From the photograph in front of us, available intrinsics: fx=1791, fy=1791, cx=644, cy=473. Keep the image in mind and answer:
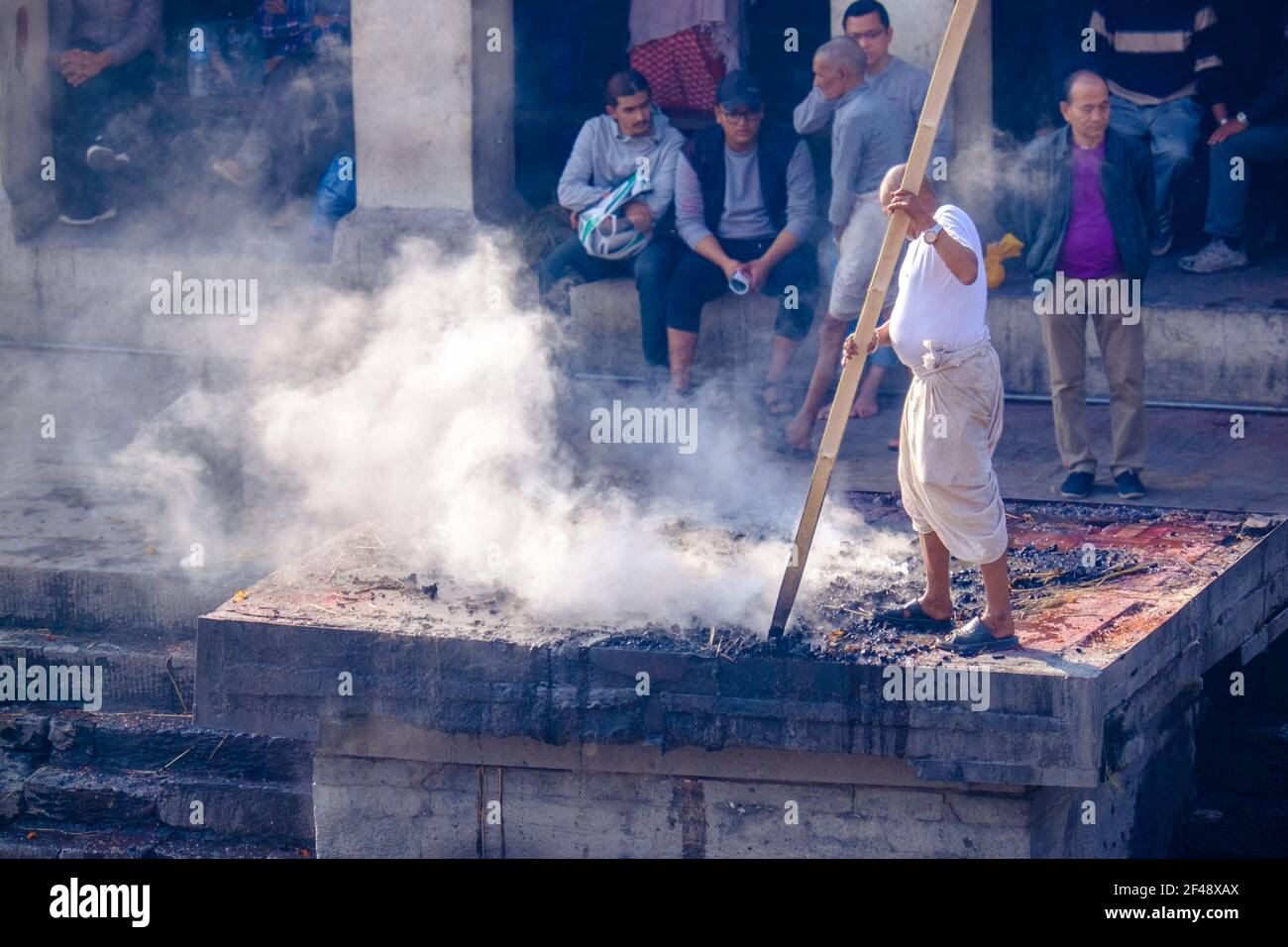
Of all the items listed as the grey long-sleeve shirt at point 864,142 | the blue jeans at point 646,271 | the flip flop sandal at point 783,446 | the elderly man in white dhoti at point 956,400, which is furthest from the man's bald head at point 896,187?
the blue jeans at point 646,271

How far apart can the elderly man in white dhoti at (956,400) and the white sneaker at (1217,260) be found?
488 centimetres

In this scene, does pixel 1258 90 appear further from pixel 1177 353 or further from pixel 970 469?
pixel 970 469

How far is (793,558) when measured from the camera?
668cm

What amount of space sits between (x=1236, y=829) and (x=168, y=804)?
15.2 feet

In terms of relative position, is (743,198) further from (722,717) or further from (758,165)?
(722,717)

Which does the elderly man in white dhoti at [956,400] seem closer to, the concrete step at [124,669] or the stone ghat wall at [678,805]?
the stone ghat wall at [678,805]

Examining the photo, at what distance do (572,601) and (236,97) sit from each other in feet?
24.0

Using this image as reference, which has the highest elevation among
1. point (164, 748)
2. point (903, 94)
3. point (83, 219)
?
point (903, 94)

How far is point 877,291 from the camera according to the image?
6383 millimetres

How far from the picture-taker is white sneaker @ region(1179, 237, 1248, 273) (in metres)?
10.9

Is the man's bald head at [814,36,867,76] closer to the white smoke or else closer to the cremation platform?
the white smoke

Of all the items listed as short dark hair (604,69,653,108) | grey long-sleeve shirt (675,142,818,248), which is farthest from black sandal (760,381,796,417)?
short dark hair (604,69,653,108)

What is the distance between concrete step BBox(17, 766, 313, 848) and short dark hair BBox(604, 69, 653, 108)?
469cm

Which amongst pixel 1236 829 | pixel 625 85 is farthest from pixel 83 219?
pixel 1236 829
